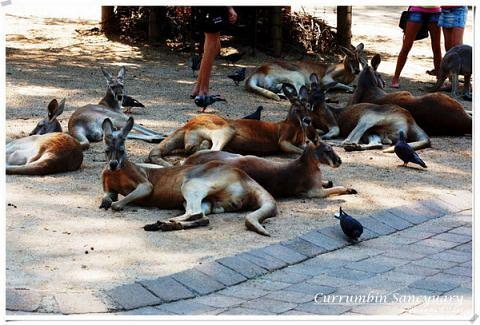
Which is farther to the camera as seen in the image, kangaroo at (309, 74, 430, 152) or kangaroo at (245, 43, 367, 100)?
kangaroo at (245, 43, 367, 100)

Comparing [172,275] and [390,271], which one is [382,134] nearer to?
[390,271]

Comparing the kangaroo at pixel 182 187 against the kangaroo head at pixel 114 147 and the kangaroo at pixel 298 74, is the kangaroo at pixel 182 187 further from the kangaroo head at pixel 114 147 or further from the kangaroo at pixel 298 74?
the kangaroo at pixel 298 74

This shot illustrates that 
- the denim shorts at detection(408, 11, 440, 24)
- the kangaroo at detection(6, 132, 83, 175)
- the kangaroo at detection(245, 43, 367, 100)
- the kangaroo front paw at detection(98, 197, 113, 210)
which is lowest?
the kangaroo at detection(245, 43, 367, 100)

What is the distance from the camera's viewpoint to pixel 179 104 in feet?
34.7

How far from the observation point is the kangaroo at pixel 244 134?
850cm

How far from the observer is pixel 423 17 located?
39.8ft

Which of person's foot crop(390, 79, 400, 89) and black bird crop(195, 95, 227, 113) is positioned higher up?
black bird crop(195, 95, 227, 113)

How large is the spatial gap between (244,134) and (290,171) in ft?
4.39

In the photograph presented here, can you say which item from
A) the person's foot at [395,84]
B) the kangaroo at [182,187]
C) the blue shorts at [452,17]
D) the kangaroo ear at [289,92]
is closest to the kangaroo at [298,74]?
the person's foot at [395,84]

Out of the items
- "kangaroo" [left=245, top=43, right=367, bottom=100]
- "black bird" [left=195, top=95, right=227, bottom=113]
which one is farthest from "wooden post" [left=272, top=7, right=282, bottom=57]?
"black bird" [left=195, top=95, right=227, bottom=113]

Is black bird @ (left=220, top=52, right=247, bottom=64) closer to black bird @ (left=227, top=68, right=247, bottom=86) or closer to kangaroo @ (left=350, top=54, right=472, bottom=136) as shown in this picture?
black bird @ (left=227, top=68, right=247, bottom=86)

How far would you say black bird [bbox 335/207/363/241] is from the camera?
6.37 meters

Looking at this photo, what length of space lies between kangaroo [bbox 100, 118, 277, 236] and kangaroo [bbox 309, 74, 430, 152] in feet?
7.60

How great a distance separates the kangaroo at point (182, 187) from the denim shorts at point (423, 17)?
565 centimetres
